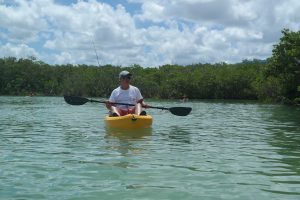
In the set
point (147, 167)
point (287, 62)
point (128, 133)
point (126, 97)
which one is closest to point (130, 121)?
point (128, 133)

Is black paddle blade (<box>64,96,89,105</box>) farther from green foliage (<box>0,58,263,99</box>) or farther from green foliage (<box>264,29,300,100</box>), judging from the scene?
green foliage (<box>0,58,263,99</box>)

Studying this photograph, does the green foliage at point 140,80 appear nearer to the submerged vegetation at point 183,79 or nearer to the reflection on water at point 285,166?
the submerged vegetation at point 183,79

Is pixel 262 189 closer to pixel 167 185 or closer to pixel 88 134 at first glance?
pixel 167 185

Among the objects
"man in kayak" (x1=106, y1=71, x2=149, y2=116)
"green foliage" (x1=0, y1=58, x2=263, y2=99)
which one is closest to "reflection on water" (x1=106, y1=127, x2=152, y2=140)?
"man in kayak" (x1=106, y1=71, x2=149, y2=116)

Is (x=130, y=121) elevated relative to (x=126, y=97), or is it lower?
lower

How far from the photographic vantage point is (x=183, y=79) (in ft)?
301

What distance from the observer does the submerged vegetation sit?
150 ft

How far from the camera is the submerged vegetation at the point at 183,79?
150 ft

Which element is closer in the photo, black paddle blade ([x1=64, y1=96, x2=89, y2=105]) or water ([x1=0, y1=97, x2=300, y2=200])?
water ([x1=0, y1=97, x2=300, y2=200])

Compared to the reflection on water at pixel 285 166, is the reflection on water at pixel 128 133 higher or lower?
higher

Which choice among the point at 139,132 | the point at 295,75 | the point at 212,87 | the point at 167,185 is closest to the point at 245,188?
the point at 167,185

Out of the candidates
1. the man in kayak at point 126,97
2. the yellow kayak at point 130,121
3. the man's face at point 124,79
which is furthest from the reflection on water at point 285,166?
the man's face at point 124,79

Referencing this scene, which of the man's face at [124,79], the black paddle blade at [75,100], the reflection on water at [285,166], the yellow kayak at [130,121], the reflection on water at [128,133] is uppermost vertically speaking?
the man's face at [124,79]

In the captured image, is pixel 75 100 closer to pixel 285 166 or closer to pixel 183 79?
pixel 285 166
